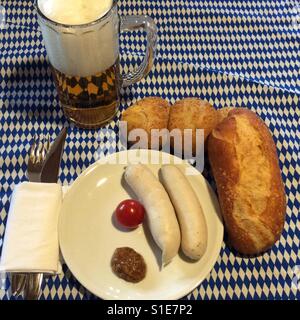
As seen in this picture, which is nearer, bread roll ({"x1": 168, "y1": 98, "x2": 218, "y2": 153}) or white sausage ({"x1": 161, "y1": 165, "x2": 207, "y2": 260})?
white sausage ({"x1": 161, "y1": 165, "x2": 207, "y2": 260})

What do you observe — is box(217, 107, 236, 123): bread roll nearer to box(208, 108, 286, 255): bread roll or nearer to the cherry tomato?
box(208, 108, 286, 255): bread roll

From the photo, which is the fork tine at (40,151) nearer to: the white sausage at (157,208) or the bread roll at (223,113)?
the white sausage at (157,208)

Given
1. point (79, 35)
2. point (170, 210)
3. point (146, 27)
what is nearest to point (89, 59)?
point (79, 35)

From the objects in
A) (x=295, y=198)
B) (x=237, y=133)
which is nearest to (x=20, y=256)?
(x=237, y=133)

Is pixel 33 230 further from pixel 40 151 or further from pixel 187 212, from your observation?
pixel 187 212

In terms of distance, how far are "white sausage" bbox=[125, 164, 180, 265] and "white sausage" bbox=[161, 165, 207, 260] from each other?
1 cm


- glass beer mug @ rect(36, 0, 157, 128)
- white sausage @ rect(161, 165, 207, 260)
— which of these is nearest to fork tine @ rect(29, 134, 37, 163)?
glass beer mug @ rect(36, 0, 157, 128)

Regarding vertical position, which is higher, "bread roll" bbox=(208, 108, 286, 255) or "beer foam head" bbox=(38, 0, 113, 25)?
"beer foam head" bbox=(38, 0, 113, 25)

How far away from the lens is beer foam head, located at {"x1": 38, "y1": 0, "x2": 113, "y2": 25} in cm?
92

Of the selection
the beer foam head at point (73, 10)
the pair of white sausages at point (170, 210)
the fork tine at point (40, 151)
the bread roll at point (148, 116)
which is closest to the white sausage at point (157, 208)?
the pair of white sausages at point (170, 210)

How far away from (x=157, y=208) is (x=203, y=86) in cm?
49

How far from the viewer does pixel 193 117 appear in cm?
107

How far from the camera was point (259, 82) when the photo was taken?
1258mm
